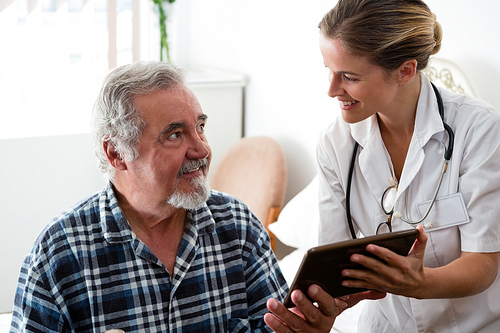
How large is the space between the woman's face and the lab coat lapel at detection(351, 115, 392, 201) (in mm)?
123

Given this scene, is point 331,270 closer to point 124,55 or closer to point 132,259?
point 132,259

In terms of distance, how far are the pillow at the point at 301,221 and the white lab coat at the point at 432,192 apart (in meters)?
0.75

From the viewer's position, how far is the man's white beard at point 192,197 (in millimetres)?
1362

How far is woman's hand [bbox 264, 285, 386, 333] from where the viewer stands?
3.95 feet

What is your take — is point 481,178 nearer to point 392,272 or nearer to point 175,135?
point 392,272

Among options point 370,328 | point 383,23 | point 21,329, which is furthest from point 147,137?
point 370,328

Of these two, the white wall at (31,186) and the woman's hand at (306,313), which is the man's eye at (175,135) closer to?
the woman's hand at (306,313)

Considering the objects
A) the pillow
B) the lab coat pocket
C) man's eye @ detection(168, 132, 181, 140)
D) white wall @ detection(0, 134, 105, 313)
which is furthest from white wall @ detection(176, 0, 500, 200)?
man's eye @ detection(168, 132, 181, 140)

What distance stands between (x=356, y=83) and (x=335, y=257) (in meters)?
0.47

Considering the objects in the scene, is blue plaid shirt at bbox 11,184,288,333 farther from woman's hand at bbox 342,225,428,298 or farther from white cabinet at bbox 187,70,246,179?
white cabinet at bbox 187,70,246,179

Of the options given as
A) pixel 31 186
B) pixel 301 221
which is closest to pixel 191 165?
pixel 301 221

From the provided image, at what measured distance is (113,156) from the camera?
1.42m

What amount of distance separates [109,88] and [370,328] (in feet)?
3.22

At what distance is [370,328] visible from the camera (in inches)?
61.4
